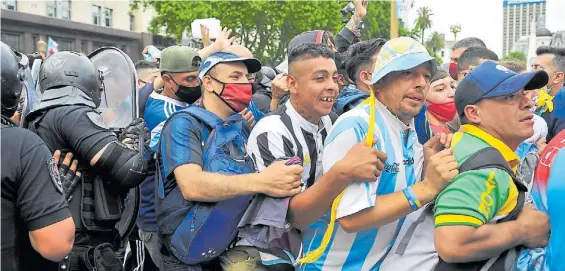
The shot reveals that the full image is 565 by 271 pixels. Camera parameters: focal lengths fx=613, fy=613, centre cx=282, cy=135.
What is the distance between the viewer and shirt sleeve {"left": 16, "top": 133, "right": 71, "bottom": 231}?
2580 mm

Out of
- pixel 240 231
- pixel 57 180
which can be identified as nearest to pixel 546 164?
pixel 240 231

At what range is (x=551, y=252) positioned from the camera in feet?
7.35

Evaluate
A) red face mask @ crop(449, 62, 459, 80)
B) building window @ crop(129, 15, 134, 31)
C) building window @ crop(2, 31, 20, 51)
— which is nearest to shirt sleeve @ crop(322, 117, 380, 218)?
red face mask @ crop(449, 62, 459, 80)

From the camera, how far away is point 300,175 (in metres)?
2.89

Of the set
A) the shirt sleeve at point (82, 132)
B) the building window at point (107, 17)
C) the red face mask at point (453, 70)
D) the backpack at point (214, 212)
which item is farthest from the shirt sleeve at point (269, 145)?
the building window at point (107, 17)

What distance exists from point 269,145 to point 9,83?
49.9 inches

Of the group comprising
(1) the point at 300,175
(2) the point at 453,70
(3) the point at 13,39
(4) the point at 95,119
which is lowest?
(1) the point at 300,175

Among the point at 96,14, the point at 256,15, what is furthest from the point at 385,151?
the point at 96,14

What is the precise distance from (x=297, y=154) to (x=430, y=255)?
2.75 ft

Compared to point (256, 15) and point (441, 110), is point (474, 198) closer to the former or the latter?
point (441, 110)

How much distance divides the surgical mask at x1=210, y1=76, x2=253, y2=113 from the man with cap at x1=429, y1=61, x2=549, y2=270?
4.70 feet

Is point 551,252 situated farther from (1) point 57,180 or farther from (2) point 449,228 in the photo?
(1) point 57,180

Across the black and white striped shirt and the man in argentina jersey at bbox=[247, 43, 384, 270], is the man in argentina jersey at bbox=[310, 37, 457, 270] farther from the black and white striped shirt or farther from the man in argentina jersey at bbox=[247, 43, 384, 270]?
the black and white striped shirt

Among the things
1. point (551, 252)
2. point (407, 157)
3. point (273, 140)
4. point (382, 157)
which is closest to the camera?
point (551, 252)
